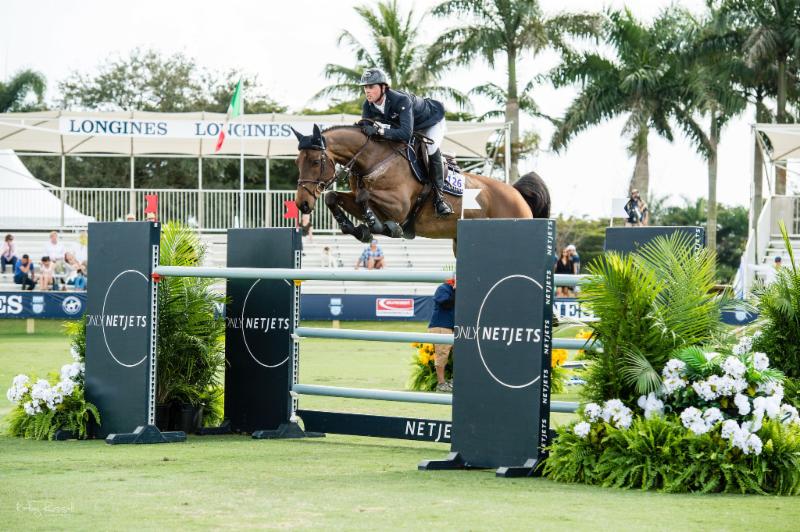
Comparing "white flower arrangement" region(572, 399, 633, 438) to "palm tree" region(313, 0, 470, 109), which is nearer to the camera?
"white flower arrangement" region(572, 399, 633, 438)

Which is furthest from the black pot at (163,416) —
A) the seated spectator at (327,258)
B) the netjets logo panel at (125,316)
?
the seated spectator at (327,258)

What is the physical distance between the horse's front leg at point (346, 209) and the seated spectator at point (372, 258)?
15.5 meters

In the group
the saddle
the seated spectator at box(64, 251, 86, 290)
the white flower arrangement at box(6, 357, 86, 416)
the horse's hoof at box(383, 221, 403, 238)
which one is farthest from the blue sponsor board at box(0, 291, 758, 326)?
the white flower arrangement at box(6, 357, 86, 416)

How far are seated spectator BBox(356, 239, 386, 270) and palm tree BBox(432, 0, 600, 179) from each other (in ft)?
39.6

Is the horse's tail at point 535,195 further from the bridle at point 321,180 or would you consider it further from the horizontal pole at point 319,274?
the horizontal pole at point 319,274

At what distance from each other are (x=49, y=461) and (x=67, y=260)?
18.2 m

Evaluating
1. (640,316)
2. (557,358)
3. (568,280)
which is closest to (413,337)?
(568,280)

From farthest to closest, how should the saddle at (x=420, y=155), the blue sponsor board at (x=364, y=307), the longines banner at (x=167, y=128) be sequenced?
the longines banner at (x=167, y=128) < the blue sponsor board at (x=364, y=307) < the saddle at (x=420, y=155)

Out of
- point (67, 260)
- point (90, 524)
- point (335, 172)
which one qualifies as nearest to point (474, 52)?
point (67, 260)

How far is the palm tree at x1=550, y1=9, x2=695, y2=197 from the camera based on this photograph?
35562 millimetres

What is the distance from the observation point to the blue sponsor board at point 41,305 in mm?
22578

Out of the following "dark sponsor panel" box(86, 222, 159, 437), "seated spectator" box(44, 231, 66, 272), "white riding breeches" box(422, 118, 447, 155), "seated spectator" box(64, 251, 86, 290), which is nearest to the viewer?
"dark sponsor panel" box(86, 222, 159, 437)

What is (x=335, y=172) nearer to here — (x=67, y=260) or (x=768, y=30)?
(x=67, y=260)

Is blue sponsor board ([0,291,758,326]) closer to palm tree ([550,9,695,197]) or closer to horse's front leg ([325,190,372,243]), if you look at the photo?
horse's front leg ([325,190,372,243])
